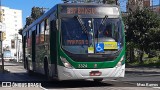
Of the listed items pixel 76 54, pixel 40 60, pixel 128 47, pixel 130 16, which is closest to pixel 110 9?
pixel 76 54

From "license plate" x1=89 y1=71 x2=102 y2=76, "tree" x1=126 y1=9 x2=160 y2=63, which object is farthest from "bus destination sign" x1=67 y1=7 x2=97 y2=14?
"tree" x1=126 y1=9 x2=160 y2=63

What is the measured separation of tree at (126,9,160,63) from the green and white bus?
95.6 ft

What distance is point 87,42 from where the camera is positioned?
51.8ft

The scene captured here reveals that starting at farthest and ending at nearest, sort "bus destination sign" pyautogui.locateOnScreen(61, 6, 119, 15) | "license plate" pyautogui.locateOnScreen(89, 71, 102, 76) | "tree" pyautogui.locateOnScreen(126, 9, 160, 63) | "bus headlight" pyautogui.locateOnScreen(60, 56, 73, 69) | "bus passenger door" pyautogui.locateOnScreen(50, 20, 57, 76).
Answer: "tree" pyautogui.locateOnScreen(126, 9, 160, 63), "bus passenger door" pyautogui.locateOnScreen(50, 20, 57, 76), "bus destination sign" pyautogui.locateOnScreen(61, 6, 119, 15), "license plate" pyautogui.locateOnScreen(89, 71, 102, 76), "bus headlight" pyautogui.locateOnScreen(60, 56, 73, 69)

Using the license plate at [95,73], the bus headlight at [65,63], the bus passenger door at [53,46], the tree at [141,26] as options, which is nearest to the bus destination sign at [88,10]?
the bus passenger door at [53,46]

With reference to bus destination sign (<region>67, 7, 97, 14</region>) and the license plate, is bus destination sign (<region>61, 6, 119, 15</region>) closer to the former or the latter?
bus destination sign (<region>67, 7, 97, 14</region>)

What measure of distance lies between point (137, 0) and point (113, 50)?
138 feet

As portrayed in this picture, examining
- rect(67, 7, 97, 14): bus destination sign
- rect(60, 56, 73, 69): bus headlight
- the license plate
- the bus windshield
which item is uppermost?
rect(67, 7, 97, 14): bus destination sign

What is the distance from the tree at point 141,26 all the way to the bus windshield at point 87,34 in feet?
95.9

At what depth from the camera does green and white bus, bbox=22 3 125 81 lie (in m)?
15.7

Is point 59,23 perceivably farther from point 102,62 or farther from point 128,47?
point 128,47

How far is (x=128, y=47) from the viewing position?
5038 centimetres

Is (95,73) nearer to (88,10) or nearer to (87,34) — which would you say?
(87,34)

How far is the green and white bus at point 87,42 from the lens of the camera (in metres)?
15.7
